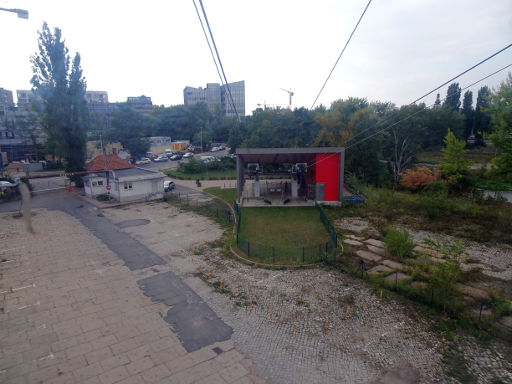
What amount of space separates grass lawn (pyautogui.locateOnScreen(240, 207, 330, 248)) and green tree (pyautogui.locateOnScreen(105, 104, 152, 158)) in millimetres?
33455

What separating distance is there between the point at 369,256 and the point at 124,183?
2025cm

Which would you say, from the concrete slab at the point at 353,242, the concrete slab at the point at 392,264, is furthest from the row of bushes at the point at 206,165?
the concrete slab at the point at 392,264

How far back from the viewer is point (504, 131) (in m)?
22.6

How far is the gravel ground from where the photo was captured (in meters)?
7.35

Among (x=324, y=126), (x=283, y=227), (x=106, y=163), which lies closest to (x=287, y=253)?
(x=283, y=227)

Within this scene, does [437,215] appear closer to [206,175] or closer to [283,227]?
[283,227]

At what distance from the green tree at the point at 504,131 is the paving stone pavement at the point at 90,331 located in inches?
992

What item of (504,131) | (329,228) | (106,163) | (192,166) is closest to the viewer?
(329,228)

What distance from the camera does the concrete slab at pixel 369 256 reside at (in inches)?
538

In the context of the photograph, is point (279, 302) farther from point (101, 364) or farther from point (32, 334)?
point (32, 334)

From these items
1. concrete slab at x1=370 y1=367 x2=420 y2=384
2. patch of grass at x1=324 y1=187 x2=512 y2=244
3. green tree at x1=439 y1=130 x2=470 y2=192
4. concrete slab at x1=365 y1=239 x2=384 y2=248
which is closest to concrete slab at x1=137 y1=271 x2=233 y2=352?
concrete slab at x1=370 y1=367 x2=420 y2=384

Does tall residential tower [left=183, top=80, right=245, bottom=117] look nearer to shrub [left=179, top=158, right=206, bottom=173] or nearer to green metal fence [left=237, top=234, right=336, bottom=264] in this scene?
shrub [left=179, top=158, right=206, bottom=173]

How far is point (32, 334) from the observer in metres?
8.80

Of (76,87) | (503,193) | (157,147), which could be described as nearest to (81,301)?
(76,87)
